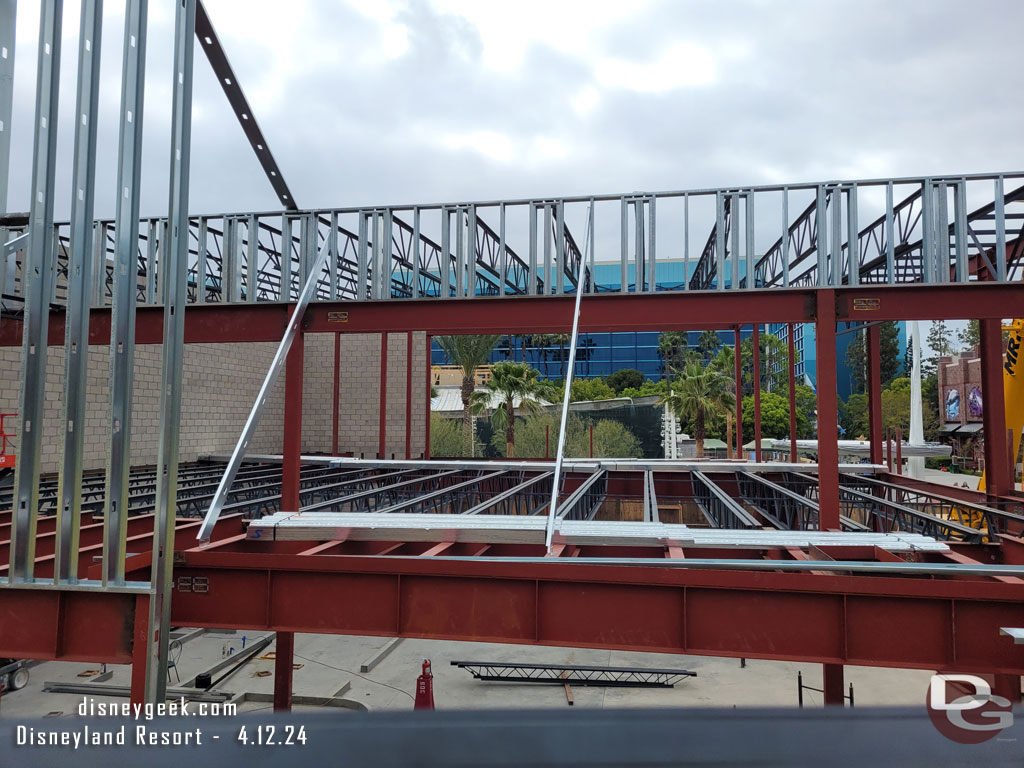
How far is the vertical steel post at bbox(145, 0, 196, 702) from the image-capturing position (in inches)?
245

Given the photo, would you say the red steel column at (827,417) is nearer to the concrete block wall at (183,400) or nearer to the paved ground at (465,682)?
the paved ground at (465,682)

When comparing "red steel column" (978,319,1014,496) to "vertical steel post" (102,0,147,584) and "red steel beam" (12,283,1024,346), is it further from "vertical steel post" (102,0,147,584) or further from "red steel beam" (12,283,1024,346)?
"vertical steel post" (102,0,147,584)

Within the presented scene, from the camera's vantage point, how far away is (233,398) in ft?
93.2

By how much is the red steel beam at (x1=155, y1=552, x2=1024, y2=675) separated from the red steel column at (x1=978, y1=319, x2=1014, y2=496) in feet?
27.0

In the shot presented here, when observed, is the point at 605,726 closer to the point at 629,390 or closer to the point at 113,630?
the point at 113,630

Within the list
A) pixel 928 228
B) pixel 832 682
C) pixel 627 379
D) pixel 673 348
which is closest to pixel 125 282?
pixel 832 682

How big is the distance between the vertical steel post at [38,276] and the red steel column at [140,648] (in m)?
1.15

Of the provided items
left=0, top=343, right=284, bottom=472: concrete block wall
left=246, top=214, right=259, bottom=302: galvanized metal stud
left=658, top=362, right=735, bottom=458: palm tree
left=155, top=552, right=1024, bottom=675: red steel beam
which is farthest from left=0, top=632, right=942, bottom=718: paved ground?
left=658, top=362, right=735, bottom=458: palm tree

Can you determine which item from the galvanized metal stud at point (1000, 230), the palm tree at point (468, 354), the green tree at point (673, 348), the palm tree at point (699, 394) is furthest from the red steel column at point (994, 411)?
the green tree at point (673, 348)

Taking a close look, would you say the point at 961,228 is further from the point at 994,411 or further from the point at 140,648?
the point at 140,648

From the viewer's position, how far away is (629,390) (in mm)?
75688

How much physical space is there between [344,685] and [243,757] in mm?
15555

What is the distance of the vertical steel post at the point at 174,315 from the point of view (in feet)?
20.5

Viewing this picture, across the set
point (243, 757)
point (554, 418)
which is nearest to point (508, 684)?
point (243, 757)
